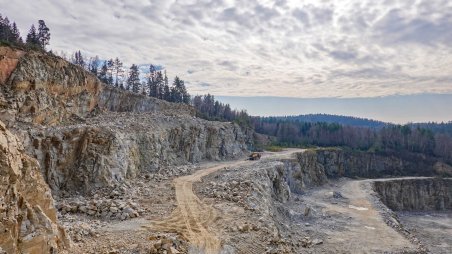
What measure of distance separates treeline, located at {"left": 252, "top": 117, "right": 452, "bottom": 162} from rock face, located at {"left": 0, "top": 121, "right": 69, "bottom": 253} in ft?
345

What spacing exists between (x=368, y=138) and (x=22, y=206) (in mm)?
140152

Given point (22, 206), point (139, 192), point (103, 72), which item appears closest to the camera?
point (22, 206)

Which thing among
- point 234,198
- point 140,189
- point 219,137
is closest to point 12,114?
point 140,189

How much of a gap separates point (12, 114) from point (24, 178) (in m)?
22.3

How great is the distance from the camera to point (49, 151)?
1057 inches

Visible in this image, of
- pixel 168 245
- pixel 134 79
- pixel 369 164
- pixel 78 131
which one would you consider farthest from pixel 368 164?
pixel 168 245

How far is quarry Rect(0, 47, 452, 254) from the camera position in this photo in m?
Answer: 13.6

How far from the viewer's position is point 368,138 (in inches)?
5433

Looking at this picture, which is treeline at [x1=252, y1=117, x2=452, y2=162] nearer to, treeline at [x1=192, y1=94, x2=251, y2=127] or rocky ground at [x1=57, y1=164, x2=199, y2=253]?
treeline at [x1=192, y1=94, x2=251, y2=127]

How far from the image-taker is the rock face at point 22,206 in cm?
1042

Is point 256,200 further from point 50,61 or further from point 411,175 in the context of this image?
point 411,175

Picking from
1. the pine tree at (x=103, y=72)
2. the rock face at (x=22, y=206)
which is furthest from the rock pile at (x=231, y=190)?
the pine tree at (x=103, y=72)

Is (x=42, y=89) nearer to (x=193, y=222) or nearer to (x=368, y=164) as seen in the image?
(x=193, y=222)

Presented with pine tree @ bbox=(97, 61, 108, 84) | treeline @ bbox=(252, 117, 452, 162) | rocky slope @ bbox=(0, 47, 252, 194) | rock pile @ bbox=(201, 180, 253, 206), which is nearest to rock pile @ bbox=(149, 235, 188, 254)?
rock pile @ bbox=(201, 180, 253, 206)
